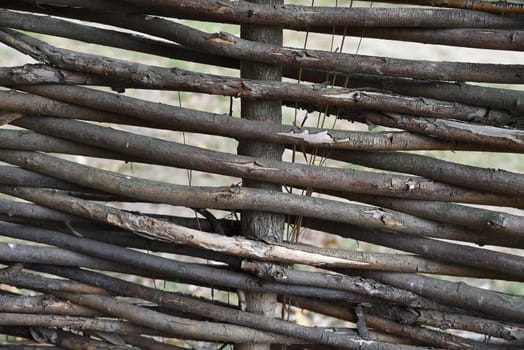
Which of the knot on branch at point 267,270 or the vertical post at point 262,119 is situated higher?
the vertical post at point 262,119

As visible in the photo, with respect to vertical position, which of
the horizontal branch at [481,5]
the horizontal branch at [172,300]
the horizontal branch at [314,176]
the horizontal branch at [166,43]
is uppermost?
the horizontal branch at [481,5]

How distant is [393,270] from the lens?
102 cm

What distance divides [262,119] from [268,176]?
8 centimetres

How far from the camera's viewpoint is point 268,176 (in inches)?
37.6

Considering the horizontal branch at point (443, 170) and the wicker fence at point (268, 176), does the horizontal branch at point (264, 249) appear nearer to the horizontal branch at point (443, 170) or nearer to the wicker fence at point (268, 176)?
the wicker fence at point (268, 176)

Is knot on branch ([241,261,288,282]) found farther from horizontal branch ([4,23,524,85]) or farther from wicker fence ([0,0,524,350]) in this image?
horizontal branch ([4,23,524,85])

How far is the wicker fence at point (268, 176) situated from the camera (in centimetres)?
92

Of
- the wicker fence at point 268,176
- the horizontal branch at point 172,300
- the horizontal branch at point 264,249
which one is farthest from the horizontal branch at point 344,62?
the horizontal branch at point 172,300

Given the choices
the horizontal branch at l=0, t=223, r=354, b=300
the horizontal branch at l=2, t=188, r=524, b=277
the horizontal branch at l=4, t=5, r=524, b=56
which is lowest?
the horizontal branch at l=0, t=223, r=354, b=300

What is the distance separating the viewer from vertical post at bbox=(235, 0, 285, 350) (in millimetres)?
945

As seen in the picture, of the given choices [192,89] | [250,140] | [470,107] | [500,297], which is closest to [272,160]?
[250,140]

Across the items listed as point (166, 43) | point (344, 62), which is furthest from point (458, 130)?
point (166, 43)

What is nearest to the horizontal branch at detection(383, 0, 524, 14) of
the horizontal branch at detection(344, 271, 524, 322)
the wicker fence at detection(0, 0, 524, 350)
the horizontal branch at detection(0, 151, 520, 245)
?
the wicker fence at detection(0, 0, 524, 350)

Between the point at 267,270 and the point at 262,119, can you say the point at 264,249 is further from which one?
the point at 262,119
